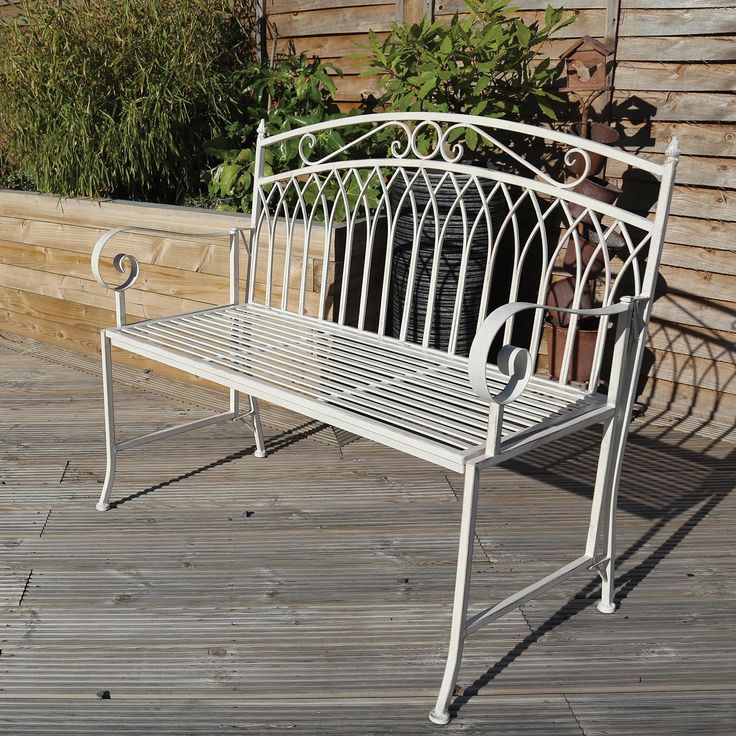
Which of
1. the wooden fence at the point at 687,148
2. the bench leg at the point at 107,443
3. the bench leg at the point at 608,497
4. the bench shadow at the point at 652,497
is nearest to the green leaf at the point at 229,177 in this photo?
the wooden fence at the point at 687,148

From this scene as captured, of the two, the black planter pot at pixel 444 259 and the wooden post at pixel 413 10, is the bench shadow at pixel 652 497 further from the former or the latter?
the wooden post at pixel 413 10

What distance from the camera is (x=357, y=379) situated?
2.05 meters

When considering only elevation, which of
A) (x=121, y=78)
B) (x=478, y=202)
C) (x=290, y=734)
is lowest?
(x=290, y=734)

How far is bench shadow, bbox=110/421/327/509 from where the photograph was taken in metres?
2.55

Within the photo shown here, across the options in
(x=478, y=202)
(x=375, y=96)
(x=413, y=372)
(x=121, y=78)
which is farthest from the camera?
(x=375, y=96)

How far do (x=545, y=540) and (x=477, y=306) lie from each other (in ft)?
3.31

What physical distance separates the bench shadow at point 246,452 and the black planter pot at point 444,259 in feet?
1.60

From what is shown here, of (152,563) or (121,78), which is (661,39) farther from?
(152,563)

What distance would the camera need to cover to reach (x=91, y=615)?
1.95 m

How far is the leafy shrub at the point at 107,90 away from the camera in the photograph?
10.9 ft

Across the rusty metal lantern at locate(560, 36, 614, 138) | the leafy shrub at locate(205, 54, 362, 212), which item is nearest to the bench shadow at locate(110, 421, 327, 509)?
the leafy shrub at locate(205, 54, 362, 212)

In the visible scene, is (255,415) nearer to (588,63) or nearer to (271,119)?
(271,119)

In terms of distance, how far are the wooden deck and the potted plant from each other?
59 cm

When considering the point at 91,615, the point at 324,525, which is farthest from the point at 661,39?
the point at 91,615
